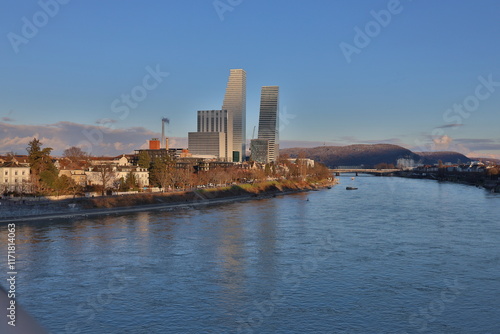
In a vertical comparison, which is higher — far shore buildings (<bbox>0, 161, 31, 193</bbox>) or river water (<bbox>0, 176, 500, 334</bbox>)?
far shore buildings (<bbox>0, 161, 31, 193</bbox>)

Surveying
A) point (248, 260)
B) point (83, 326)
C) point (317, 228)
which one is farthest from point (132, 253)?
point (317, 228)

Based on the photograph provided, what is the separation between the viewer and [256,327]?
59.4ft

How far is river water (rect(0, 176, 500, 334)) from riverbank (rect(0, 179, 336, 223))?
5583mm

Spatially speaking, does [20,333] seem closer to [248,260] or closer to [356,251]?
[248,260]

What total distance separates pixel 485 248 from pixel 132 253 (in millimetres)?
24630

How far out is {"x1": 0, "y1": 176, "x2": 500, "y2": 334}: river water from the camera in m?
18.8

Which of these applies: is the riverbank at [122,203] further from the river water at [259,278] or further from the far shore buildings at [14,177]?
the far shore buildings at [14,177]

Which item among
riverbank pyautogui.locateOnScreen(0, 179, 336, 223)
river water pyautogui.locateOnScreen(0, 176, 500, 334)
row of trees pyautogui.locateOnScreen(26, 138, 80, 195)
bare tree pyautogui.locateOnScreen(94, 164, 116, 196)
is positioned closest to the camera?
river water pyautogui.locateOnScreen(0, 176, 500, 334)

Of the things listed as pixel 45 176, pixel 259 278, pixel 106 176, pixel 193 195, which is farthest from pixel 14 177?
pixel 259 278

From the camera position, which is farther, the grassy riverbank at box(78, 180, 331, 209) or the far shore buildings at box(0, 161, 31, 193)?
the far shore buildings at box(0, 161, 31, 193)

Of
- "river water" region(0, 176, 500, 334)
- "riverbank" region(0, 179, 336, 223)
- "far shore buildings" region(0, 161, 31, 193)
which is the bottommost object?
"river water" region(0, 176, 500, 334)

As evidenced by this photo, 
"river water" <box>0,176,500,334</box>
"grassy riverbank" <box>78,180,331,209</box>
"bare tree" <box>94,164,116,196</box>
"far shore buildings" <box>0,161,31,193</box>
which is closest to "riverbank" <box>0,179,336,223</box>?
"grassy riverbank" <box>78,180,331,209</box>

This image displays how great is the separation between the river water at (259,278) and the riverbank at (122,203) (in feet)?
18.3

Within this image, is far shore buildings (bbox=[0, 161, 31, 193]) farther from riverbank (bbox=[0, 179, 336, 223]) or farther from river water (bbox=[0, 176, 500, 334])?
river water (bbox=[0, 176, 500, 334])
